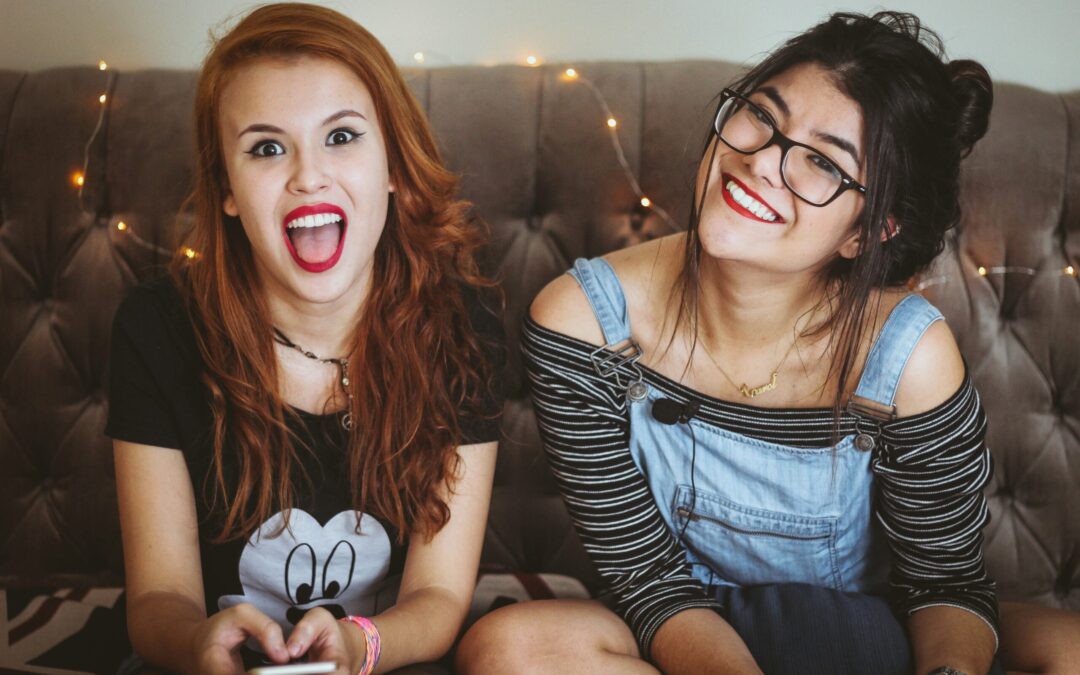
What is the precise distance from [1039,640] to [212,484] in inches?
41.4

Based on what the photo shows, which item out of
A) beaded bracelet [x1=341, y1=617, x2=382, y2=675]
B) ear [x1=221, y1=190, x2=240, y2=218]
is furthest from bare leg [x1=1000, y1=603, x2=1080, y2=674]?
ear [x1=221, y1=190, x2=240, y2=218]

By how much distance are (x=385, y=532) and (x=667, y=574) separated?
0.38 m

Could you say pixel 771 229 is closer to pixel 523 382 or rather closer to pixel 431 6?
pixel 523 382

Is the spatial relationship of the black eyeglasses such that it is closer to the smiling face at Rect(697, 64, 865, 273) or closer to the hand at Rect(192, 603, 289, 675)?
the smiling face at Rect(697, 64, 865, 273)

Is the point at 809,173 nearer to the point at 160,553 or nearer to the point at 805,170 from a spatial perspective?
the point at 805,170

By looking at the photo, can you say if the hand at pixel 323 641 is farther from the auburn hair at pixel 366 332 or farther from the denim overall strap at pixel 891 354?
the denim overall strap at pixel 891 354

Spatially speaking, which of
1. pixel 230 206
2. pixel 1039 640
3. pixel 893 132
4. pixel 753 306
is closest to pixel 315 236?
pixel 230 206

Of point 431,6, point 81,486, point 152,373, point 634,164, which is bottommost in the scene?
point 81,486

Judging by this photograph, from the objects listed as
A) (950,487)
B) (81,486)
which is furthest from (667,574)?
(81,486)

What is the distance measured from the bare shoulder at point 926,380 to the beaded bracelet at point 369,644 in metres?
0.68

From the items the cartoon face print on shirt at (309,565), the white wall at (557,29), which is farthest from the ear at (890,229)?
the cartoon face print on shirt at (309,565)

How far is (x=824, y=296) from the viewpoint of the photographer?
3.87 ft

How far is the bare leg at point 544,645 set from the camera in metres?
1.07

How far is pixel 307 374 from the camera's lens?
118 cm
